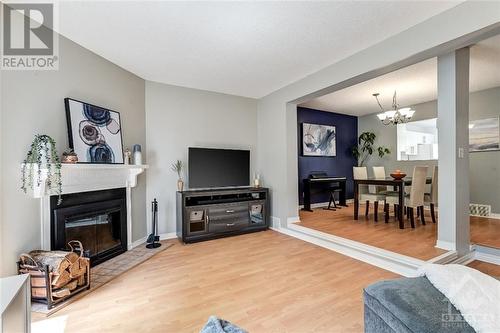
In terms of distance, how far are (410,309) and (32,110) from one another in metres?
3.15

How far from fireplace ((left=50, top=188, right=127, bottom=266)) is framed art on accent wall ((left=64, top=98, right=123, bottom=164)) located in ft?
1.42

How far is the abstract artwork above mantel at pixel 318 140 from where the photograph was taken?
5801 millimetres

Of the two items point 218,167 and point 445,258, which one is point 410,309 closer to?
point 445,258

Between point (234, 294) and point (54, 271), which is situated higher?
point (54, 271)

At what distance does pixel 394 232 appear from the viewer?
11.5ft

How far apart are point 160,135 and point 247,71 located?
1713mm

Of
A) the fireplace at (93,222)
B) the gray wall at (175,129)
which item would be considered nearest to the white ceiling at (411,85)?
the gray wall at (175,129)

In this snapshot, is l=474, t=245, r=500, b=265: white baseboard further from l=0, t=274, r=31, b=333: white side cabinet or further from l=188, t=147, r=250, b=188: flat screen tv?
l=0, t=274, r=31, b=333: white side cabinet

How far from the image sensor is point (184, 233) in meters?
3.51

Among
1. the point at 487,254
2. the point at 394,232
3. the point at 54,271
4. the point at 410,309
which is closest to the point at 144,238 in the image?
the point at 54,271

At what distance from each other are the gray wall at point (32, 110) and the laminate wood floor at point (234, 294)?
2.51 ft

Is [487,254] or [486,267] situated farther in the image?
[487,254]

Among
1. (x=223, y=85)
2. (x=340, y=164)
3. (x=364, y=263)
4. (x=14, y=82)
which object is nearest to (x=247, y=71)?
(x=223, y=85)

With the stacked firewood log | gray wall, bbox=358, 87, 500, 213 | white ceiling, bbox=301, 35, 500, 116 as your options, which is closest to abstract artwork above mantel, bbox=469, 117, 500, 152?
gray wall, bbox=358, 87, 500, 213
